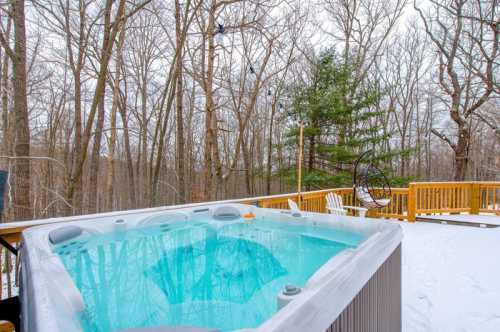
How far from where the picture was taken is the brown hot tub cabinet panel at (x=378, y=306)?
1.34 m

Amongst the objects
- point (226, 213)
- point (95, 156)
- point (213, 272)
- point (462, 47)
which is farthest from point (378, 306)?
point (462, 47)

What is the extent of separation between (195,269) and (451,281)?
277 cm

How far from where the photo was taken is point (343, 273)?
4.63 ft

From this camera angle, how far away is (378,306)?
1.73 meters

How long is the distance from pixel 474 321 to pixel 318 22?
35.0 ft

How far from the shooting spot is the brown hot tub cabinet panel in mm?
1338

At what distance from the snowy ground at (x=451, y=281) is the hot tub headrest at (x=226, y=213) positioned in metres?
2.19

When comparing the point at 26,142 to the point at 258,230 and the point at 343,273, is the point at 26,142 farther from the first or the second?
the point at 343,273

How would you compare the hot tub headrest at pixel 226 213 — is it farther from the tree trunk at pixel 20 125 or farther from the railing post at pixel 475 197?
the railing post at pixel 475 197

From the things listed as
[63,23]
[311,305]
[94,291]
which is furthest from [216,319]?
[63,23]

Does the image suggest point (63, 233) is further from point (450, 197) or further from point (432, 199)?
point (450, 197)

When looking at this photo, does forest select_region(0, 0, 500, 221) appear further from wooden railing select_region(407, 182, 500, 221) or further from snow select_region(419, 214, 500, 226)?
snow select_region(419, 214, 500, 226)

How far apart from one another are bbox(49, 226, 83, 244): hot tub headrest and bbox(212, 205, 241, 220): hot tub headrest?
1698 mm

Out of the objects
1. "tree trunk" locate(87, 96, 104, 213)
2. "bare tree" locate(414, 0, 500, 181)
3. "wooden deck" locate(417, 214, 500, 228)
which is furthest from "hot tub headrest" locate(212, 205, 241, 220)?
"bare tree" locate(414, 0, 500, 181)
